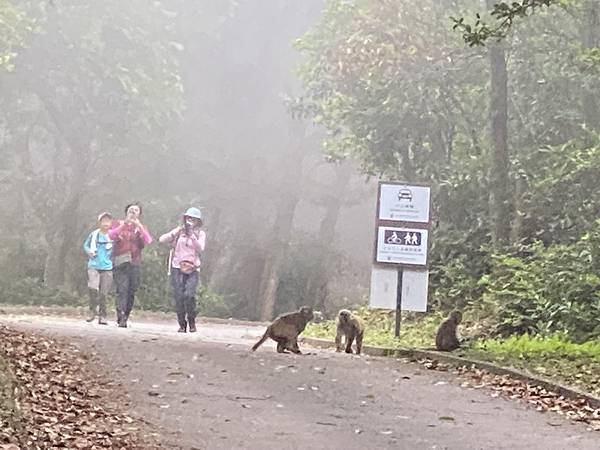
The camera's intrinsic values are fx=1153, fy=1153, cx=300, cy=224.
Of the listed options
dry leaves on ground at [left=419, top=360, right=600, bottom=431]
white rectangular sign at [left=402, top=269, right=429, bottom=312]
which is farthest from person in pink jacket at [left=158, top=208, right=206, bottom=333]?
dry leaves on ground at [left=419, top=360, right=600, bottom=431]

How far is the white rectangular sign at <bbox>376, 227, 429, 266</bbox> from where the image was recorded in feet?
49.8

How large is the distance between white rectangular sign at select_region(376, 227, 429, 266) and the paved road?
8.95 ft

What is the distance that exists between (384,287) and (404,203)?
1.17 meters

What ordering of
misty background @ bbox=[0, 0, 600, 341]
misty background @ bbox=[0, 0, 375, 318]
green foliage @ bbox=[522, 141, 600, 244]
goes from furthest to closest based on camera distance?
1. misty background @ bbox=[0, 0, 375, 318]
2. misty background @ bbox=[0, 0, 600, 341]
3. green foliage @ bbox=[522, 141, 600, 244]

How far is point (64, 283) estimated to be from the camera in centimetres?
3041

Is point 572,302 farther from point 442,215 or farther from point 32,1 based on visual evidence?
point 32,1

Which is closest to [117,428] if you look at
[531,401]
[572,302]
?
[531,401]

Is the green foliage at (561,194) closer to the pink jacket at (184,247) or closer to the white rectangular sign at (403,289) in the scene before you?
the white rectangular sign at (403,289)

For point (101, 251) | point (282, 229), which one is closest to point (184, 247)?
point (101, 251)

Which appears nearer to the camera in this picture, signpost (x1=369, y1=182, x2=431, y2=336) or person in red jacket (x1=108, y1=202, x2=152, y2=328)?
signpost (x1=369, y1=182, x2=431, y2=336)

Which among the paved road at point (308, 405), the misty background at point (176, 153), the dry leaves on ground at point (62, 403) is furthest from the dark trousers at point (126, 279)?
the misty background at point (176, 153)

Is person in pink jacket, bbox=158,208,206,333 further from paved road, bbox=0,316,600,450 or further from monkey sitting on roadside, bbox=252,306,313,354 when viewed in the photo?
paved road, bbox=0,316,600,450

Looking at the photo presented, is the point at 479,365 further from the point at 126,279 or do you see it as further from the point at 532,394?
the point at 126,279

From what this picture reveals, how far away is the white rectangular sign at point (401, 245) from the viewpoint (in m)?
15.2
